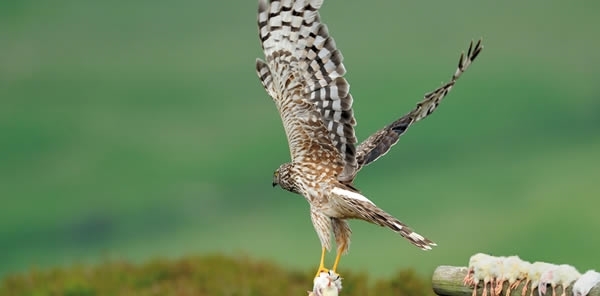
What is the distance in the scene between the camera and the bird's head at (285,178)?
513 cm

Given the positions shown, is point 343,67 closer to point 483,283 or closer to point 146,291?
point 483,283

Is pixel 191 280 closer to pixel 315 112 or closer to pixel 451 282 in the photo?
pixel 315 112

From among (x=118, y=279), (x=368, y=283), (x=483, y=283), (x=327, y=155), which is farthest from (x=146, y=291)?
(x=483, y=283)

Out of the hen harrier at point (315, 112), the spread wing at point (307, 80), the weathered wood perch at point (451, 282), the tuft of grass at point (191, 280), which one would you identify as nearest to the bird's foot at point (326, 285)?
the hen harrier at point (315, 112)

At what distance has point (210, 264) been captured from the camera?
310 inches

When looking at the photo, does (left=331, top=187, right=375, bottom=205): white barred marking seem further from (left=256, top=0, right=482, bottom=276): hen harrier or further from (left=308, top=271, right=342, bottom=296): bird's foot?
(left=308, top=271, right=342, bottom=296): bird's foot

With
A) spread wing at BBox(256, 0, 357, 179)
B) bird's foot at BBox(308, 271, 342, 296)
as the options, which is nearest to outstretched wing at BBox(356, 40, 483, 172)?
spread wing at BBox(256, 0, 357, 179)

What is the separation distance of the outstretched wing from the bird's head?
33cm

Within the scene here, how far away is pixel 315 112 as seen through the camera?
501 centimetres

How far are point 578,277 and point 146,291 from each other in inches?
162

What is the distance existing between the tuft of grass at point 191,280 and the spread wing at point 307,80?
2.20 meters

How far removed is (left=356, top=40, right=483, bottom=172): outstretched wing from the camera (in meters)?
5.24

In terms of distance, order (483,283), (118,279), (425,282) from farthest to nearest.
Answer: (118,279) < (425,282) < (483,283)

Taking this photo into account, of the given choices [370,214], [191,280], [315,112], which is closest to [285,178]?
[315,112]
